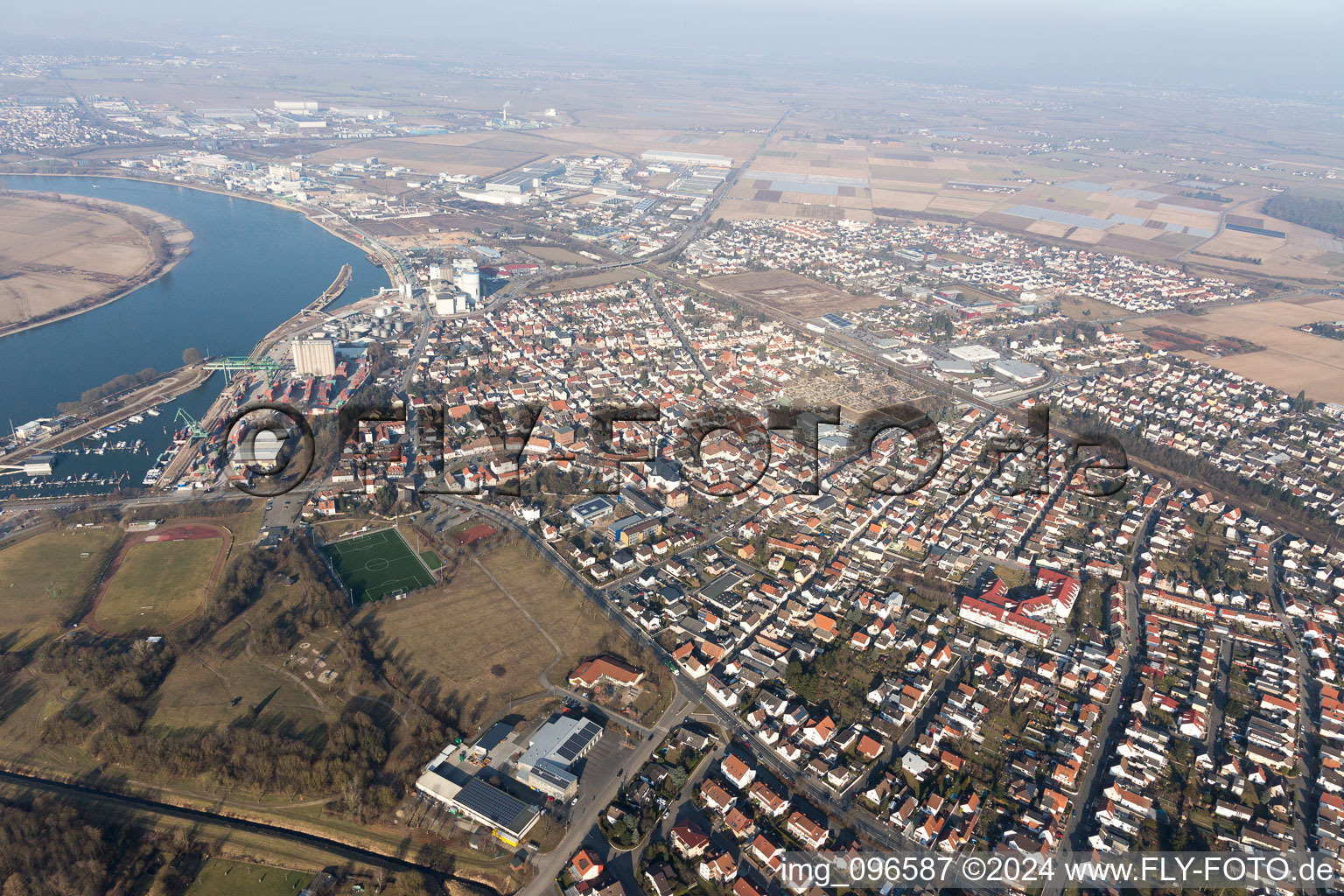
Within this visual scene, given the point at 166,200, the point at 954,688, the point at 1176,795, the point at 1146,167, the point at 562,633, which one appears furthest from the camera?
the point at 1146,167

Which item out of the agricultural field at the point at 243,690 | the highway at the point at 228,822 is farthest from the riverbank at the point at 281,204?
the highway at the point at 228,822

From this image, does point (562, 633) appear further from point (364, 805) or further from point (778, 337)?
point (778, 337)

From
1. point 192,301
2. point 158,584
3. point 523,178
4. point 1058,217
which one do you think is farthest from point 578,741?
point 1058,217

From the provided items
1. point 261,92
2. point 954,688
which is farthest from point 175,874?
point 261,92

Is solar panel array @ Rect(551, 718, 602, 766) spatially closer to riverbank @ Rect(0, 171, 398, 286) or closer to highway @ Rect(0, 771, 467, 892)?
highway @ Rect(0, 771, 467, 892)

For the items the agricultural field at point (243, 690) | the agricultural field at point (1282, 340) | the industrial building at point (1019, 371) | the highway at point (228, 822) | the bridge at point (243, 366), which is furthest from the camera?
the agricultural field at point (1282, 340)

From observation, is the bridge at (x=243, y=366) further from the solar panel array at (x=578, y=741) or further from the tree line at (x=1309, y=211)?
the tree line at (x=1309, y=211)

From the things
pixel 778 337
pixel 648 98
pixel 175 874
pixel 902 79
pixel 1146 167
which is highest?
pixel 902 79
